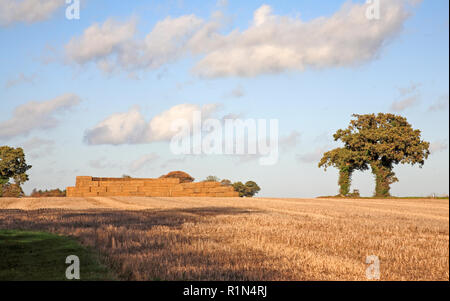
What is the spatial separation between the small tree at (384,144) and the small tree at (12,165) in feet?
119

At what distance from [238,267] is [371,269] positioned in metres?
2.10

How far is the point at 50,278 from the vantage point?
18.8 feet

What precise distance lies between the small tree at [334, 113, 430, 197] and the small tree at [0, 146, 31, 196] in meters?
36.1

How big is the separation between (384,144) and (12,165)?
40805 mm

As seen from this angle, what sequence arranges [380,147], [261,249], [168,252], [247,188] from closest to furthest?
[168,252]
[261,249]
[380,147]
[247,188]

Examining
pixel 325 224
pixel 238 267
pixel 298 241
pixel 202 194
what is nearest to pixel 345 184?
pixel 202 194

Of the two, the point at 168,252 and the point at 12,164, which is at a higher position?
the point at 12,164

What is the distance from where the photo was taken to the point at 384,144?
42812mm

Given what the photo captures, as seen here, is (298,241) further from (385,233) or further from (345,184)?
(345,184)

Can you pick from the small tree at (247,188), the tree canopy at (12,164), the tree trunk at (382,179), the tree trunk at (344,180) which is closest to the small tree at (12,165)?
the tree canopy at (12,164)

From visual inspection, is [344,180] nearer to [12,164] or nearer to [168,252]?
[12,164]

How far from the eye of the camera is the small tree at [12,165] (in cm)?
Result: 4766

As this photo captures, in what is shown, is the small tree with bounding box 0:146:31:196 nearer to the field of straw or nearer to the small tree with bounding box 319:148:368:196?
the small tree with bounding box 319:148:368:196

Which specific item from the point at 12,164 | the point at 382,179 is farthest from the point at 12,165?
the point at 382,179
